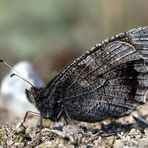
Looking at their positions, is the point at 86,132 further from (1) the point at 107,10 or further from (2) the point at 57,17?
(2) the point at 57,17

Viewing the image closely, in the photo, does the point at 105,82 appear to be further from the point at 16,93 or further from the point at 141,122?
the point at 16,93

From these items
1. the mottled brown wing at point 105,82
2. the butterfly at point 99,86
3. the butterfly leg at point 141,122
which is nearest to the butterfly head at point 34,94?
the butterfly at point 99,86

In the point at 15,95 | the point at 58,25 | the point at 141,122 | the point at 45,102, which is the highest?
the point at 58,25

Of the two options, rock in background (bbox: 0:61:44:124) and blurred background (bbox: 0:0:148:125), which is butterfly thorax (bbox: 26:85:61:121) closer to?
rock in background (bbox: 0:61:44:124)

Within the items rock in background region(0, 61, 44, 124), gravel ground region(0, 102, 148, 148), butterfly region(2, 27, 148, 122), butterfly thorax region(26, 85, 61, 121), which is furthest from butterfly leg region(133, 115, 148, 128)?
rock in background region(0, 61, 44, 124)

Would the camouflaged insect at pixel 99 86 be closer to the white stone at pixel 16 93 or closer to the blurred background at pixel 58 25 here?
the white stone at pixel 16 93

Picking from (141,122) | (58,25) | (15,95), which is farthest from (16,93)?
(58,25)
